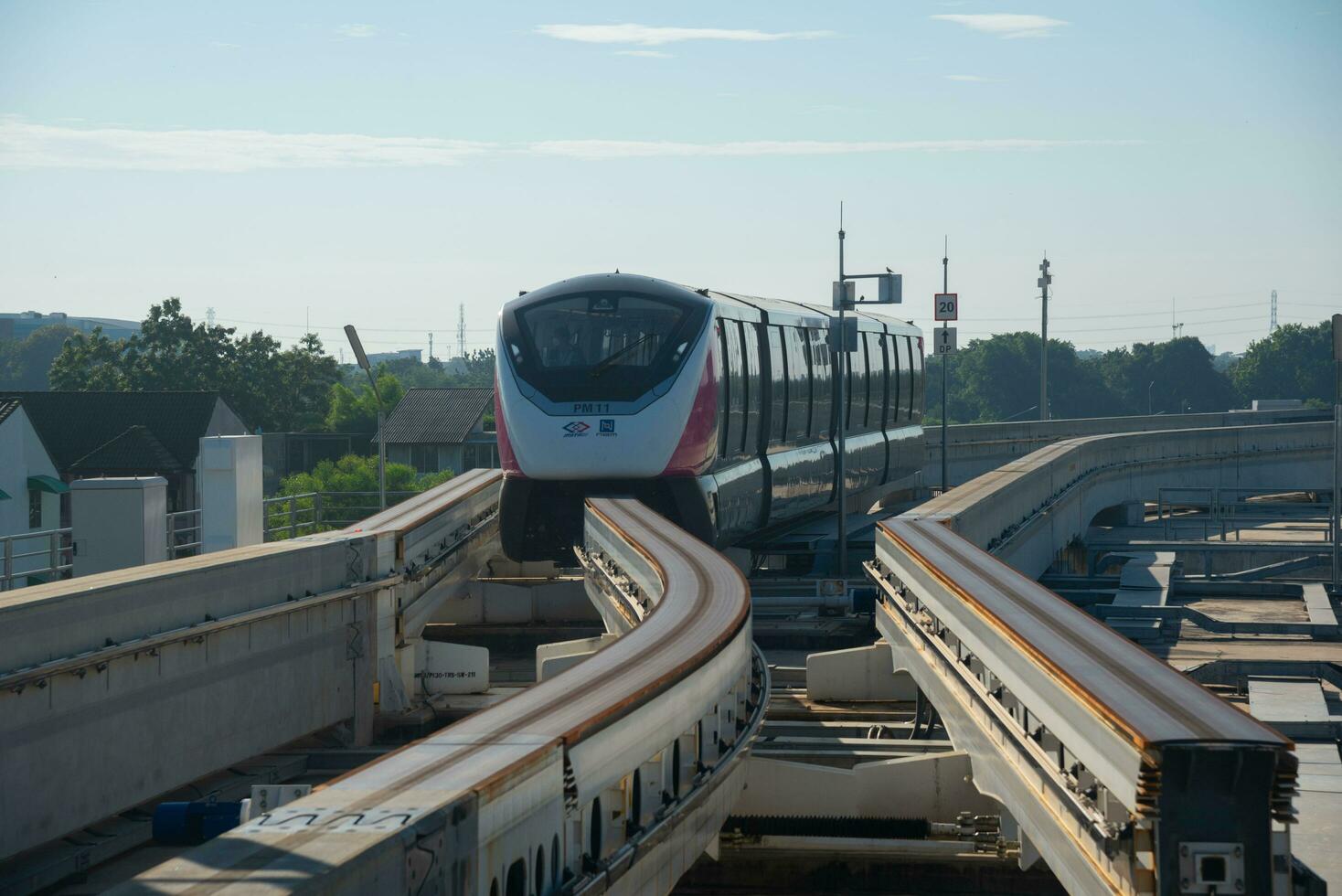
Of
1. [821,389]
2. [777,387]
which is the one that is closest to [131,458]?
[821,389]

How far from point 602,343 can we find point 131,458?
4901 cm

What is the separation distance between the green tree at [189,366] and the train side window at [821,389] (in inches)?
2635

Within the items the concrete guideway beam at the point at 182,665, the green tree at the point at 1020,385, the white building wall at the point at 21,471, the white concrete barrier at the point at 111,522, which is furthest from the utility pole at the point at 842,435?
the green tree at the point at 1020,385

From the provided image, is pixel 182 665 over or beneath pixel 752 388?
beneath

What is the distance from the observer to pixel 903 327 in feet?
121

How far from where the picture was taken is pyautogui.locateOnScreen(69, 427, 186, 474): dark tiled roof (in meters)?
65.6

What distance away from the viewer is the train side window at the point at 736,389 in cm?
2214

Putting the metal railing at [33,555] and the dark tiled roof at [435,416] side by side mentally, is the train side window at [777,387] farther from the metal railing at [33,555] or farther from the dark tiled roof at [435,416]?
the dark tiled roof at [435,416]

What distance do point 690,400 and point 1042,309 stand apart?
52.2 metres

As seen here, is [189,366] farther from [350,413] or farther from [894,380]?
Answer: [894,380]

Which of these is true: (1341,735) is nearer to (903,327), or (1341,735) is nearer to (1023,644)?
(1023,644)

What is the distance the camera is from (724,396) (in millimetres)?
21734

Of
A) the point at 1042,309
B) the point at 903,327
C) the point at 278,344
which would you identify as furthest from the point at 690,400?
the point at 278,344

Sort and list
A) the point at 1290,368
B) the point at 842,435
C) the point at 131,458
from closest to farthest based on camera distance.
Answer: the point at 842,435, the point at 131,458, the point at 1290,368
